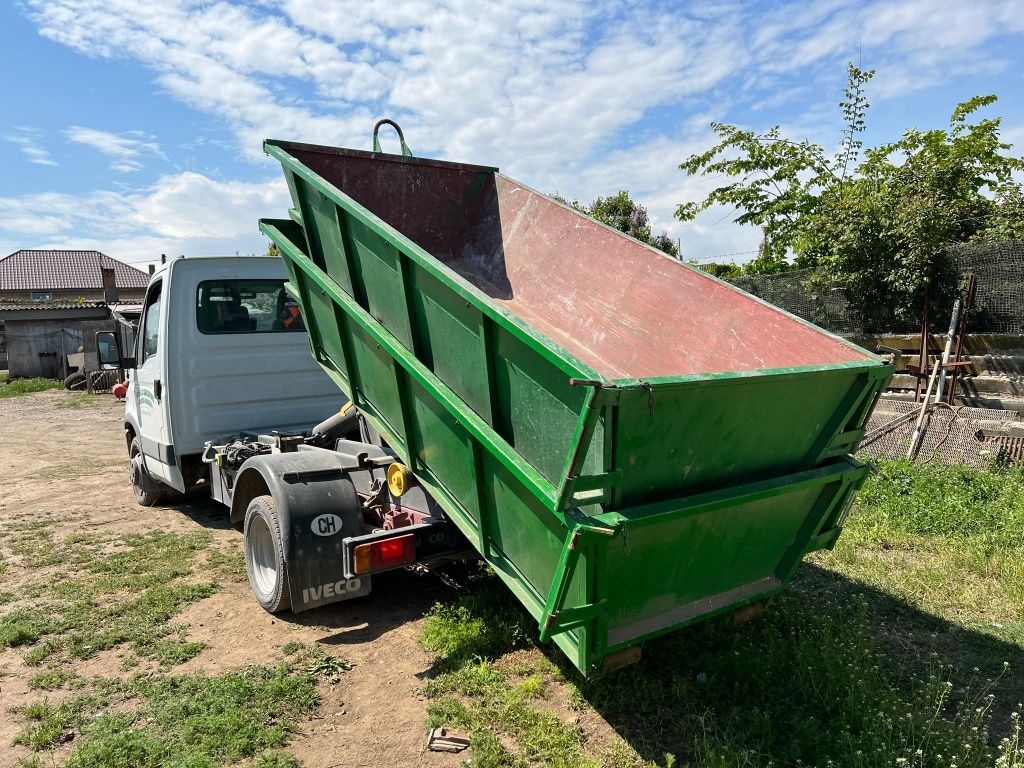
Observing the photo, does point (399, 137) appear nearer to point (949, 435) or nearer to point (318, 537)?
point (318, 537)

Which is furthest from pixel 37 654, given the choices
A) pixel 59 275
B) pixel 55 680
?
pixel 59 275

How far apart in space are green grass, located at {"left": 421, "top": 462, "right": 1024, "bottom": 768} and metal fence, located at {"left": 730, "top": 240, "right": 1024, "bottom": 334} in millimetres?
4575

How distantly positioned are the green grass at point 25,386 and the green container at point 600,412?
19463 mm

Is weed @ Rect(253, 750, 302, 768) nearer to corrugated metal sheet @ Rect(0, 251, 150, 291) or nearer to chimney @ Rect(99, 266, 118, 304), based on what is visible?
chimney @ Rect(99, 266, 118, 304)

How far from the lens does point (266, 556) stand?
14.5 feet

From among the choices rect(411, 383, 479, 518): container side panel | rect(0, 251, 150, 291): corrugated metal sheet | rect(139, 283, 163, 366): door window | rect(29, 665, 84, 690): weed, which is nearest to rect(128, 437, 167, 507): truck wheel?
rect(139, 283, 163, 366): door window

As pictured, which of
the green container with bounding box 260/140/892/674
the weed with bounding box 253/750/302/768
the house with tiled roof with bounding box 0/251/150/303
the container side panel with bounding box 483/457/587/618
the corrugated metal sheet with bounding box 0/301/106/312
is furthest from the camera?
the house with tiled roof with bounding box 0/251/150/303

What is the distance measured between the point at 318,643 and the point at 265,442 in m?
1.69

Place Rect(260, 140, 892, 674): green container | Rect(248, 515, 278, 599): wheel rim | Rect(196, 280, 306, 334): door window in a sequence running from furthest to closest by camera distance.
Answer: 1. Rect(196, 280, 306, 334): door window
2. Rect(248, 515, 278, 599): wheel rim
3. Rect(260, 140, 892, 674): green container

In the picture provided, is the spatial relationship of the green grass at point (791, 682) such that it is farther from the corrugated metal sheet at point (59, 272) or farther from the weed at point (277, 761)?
the corrugated metal sheet at point (59, 272)

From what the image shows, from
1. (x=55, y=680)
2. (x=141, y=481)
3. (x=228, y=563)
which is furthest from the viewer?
(x=141, y=481)

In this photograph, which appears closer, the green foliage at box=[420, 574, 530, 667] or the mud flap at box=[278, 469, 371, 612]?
the green foliage at box=[420, 574, 530, 667]

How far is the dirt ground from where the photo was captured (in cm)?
303

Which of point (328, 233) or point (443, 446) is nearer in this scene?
point (443, 446)
